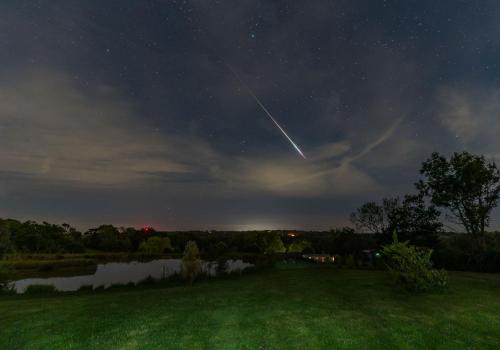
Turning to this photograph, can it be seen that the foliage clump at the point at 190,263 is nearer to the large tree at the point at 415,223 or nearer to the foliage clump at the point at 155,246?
the large tree at the point at 415,223

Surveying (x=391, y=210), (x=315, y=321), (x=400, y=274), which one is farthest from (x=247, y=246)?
(x=315, y=321)

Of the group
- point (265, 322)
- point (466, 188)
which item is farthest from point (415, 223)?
point (265, 322)

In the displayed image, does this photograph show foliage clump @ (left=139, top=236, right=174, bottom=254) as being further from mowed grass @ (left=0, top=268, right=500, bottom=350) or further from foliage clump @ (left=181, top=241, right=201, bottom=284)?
mowed grass @ (left=0, top=268, right=500, bottom=350)

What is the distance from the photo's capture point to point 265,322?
40.9ft

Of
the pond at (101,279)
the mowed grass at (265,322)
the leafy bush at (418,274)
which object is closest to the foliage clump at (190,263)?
the pond at (101,279)

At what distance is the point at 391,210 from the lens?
172ft

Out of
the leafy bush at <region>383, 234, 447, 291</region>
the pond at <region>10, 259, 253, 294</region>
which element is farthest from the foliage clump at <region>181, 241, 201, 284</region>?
the leafy bush at <region>383, 234, 447, 291</region>

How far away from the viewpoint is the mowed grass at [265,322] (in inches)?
408

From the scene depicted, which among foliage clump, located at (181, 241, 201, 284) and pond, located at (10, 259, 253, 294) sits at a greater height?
foliage clump, located at (181, 241, 201, 284)

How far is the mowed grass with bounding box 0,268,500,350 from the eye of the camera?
1035 centimetres

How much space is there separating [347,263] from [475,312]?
30.2 metres

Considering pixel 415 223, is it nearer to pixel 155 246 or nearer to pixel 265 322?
pixel 265 322

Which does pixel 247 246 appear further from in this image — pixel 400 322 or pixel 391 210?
pixel 400 322

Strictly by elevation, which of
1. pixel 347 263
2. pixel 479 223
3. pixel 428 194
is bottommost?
pixel 347 263
